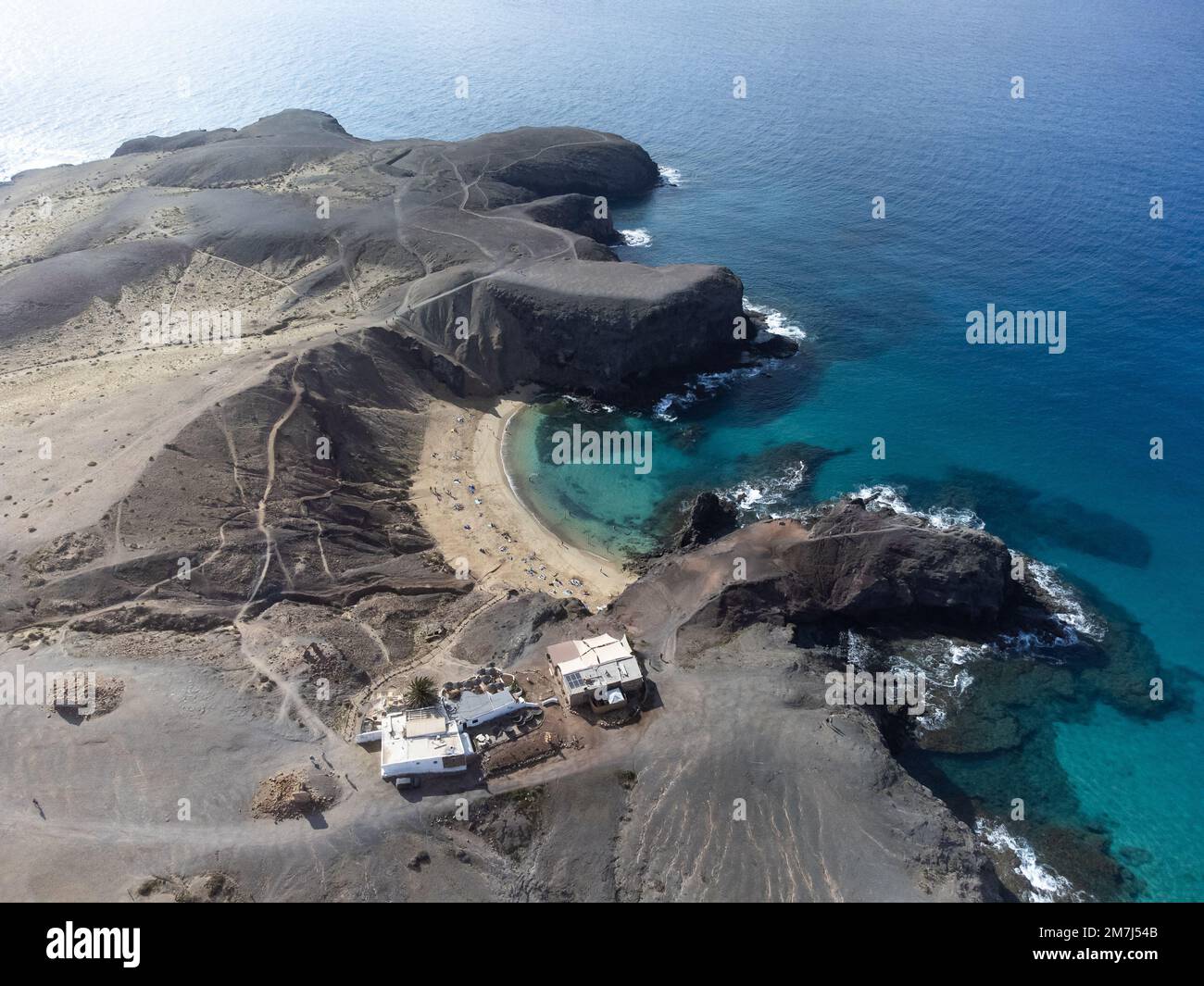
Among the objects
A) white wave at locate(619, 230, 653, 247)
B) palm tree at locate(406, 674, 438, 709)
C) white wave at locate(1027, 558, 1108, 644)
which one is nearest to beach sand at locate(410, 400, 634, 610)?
palm tree at locate(406, 674, 438, 709)

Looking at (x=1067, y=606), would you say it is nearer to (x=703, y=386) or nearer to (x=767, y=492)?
(x=767, y=492)

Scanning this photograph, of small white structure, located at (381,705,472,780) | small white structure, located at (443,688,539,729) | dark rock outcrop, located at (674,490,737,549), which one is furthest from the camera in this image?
dark rock outcrop, located at (674,490,737,549)

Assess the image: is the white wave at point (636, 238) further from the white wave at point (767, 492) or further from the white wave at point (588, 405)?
the white wave at point (767, 492)

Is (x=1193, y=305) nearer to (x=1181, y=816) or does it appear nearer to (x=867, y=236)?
(x=867, y=236)

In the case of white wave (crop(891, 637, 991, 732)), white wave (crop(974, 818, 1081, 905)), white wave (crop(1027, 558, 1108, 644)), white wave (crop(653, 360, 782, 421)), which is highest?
white wave (crop(653, 360, 782, 421))

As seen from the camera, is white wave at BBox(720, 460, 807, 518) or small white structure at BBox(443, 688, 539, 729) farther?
white wave at BBox(720, 460, 807, 518)

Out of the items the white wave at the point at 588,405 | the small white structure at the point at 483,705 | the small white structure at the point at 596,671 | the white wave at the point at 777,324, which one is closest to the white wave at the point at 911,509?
the white wave at the point at 588,405

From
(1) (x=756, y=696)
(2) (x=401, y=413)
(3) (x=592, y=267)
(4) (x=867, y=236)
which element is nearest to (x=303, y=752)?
(1) (x=756, y=696)

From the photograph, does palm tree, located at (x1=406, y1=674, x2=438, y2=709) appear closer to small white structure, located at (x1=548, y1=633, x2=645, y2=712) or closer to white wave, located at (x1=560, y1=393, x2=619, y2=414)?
small white structure, located at (x1=548, y1=633, x2=645, y2=712)
